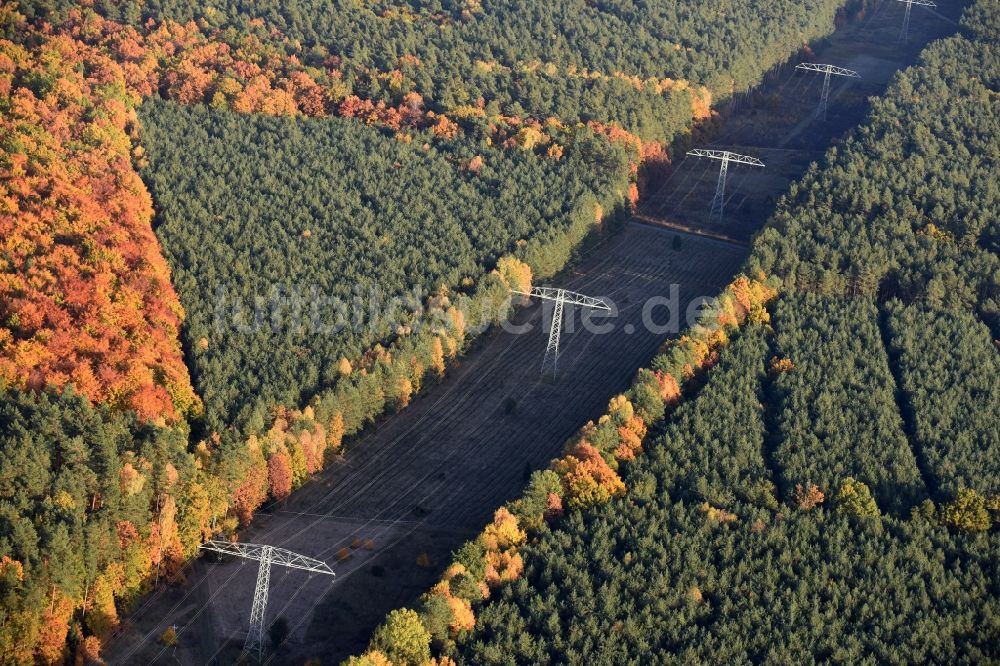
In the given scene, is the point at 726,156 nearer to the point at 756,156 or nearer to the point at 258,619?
the point at 756,156

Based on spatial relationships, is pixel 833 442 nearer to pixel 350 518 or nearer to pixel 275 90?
pixel 350 518

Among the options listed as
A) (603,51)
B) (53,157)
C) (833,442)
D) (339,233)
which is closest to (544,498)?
(833,442)

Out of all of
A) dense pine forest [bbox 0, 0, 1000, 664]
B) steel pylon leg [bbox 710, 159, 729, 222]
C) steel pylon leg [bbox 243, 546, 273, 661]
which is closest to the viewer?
steel pylon leg [bbox 243, 546, 273, 661]

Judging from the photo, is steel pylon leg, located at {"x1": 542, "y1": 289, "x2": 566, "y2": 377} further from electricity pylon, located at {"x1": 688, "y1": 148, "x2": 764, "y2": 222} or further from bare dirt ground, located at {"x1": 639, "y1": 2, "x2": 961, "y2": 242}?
electricity pylon, located at {"x1": 688, "y1": 148, "x2": 764, "y2": 222}

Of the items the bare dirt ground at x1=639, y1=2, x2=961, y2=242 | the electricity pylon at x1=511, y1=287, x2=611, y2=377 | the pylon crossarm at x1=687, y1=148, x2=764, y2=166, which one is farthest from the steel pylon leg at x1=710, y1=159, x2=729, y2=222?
the electricity pylon at x1=511, y1=287, x2=611, y2=377

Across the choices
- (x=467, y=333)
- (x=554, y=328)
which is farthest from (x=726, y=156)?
(x=467, y=333)

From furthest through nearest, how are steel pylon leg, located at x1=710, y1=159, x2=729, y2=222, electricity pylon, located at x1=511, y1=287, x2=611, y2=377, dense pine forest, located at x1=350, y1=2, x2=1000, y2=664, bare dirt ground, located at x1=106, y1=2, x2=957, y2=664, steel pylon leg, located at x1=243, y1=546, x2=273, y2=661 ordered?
steel pylon leg, located at x1=710, y1=159, x2=729, y2=222
electricity pylon, located at x1=511, y1=287, x2=611, y2=377
bare dirt ground, located at x1=106, y1=2, x2=957, y2=664
dense pine forest, located at x1=350, y1=2, x2=1000, y2=664
steel pylon leg, located at x1=243, y1=546, x2=273, y2=661

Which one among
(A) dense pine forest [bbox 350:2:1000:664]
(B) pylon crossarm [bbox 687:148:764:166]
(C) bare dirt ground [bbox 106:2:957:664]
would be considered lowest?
(C) bare dirt ground [bbox 106:2:957:664]
